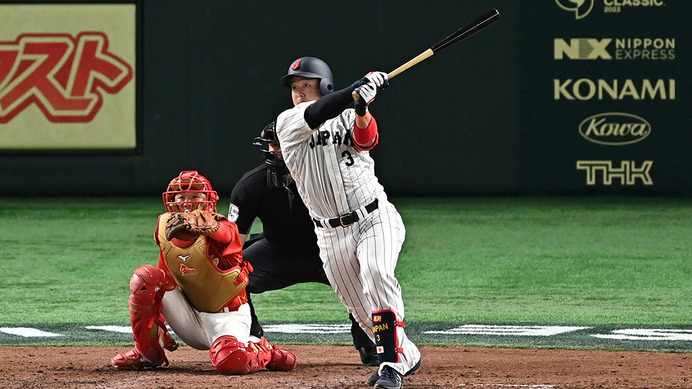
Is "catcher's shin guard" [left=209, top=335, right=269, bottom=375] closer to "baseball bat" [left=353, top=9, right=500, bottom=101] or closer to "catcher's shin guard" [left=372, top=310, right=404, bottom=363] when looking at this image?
"catcher's shin guard" [left=372, top=310, right=404, bottom=363]

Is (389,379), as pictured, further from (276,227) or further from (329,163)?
(276,227)

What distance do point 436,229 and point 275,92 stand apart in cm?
405

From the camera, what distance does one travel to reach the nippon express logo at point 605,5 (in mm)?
15930

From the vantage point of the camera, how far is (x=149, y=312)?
5.50 m

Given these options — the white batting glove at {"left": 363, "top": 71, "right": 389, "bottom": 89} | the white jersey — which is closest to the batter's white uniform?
the white jersey

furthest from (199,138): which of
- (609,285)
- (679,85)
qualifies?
(609,285)

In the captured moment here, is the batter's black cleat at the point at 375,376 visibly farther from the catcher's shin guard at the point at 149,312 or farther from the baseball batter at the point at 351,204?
the catcher's shin guard at the point at 149,312

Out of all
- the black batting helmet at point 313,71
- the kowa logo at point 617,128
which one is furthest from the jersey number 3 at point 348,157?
the kowa logo at point 617,128

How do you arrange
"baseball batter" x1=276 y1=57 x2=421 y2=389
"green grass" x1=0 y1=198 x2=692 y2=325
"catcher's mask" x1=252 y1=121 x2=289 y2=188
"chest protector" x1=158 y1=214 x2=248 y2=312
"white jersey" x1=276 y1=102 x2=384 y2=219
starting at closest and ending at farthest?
"baseball batter" x1=276 y1=57 x2=421 y2=389 < "white jersey" x1=276 y1=102 x2=384 y2=219 < "chest protector" x1=158 y1=214 x2=248 y2=312 < "catcher's mask" x1=252 y1=121 x2=289 y2=188 < "green grass" x1=0 y1=198 x2=692 y2=325

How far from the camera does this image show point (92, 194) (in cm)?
1641

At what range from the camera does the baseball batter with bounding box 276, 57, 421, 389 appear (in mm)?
5086

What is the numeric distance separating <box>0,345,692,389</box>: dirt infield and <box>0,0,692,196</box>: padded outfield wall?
960 cm

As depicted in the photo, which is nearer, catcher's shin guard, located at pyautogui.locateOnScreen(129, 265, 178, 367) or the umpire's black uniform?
catcher's shin guard, located at pyautogui.locateOnScreen(129, 265, 178, 367)

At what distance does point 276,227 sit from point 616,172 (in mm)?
10183
